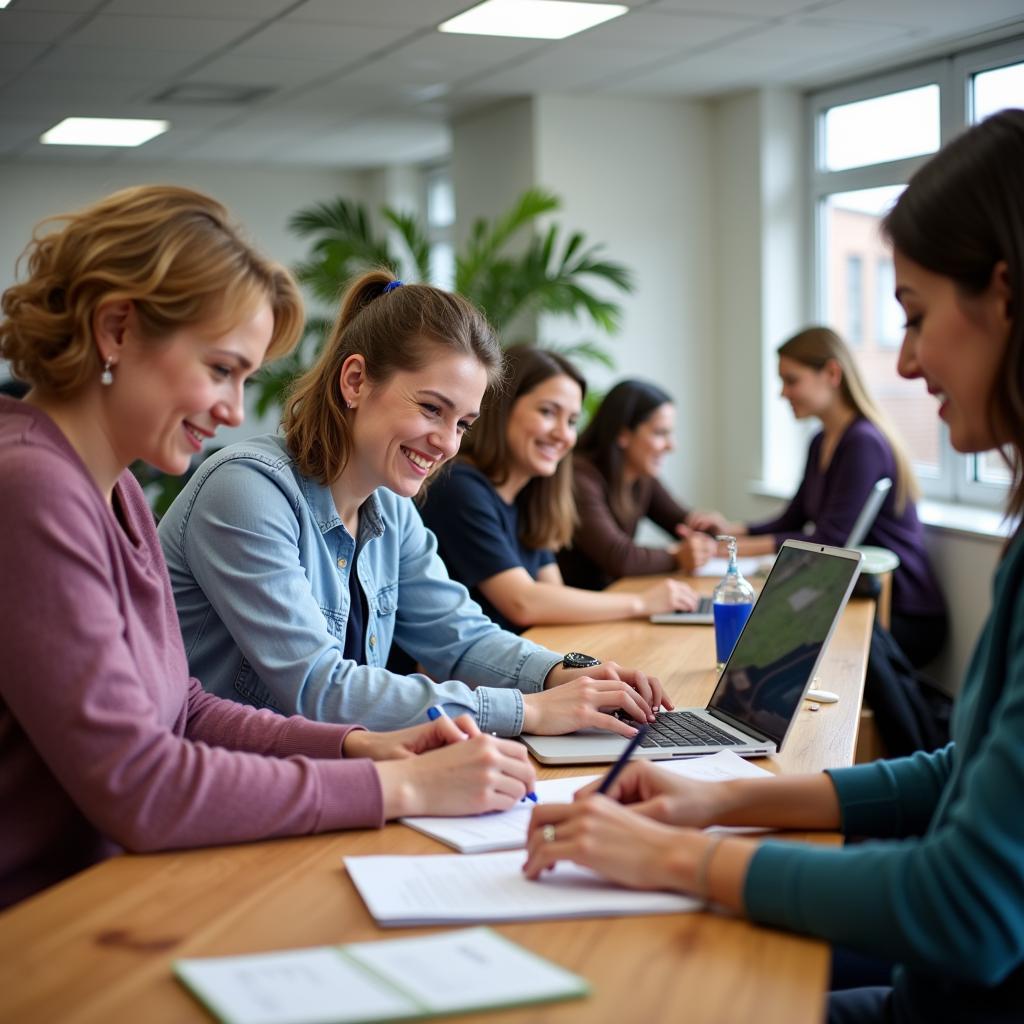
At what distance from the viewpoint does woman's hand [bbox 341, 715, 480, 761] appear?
1.51m

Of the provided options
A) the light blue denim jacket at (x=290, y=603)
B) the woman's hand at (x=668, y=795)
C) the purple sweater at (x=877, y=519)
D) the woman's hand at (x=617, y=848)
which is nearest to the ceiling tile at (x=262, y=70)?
the purple sweater at (x=877, y=519)

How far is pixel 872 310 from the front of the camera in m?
5.64

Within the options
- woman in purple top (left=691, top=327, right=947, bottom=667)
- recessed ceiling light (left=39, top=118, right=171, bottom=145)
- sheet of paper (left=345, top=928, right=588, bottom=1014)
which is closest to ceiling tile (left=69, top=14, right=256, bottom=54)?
recessed ceiling light (left=39, top=118, right=171, bottom=145)

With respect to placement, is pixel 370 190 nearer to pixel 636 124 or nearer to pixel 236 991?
pixel 636 124

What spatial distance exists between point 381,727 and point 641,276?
472 centimetres

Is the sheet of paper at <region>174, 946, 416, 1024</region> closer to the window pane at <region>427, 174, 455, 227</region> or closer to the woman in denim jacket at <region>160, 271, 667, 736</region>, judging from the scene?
the woman in denim jacket at <region>160, 271, 667, 736</region>

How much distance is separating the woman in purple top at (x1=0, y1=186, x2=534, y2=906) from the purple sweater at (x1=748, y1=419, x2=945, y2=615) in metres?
2.88

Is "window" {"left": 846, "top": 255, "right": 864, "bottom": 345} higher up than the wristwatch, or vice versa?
"window" {"left": 846, "top": 255, "right": 864, "bottom": 345}

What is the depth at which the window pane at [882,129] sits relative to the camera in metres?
5.10

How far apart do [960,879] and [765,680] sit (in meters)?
0.76

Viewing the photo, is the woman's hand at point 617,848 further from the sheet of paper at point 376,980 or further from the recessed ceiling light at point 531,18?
the recessed ceiling light at point 531,18

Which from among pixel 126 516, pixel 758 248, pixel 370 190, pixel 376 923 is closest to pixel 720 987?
pixel 376 923

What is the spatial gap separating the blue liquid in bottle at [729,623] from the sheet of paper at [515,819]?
2.16 feet

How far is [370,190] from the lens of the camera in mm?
9445
